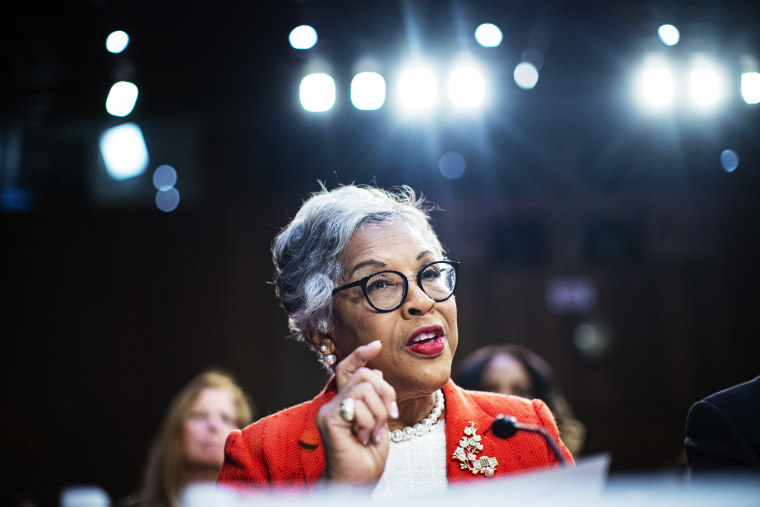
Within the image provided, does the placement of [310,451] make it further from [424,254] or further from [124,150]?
[124,150]

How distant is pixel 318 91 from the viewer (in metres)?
4.63

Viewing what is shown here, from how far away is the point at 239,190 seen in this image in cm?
637

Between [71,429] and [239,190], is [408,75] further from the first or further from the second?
[71,429]

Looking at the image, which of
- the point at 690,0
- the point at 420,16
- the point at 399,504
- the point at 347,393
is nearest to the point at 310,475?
the point at 347,393

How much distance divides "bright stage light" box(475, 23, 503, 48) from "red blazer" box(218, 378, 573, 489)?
3311 millimetres

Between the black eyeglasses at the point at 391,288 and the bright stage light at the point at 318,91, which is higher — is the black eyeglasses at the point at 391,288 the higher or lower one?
the lower one

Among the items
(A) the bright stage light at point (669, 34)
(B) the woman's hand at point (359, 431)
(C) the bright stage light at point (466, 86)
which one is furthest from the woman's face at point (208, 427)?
(A) the bright stage light at point (669, 34)

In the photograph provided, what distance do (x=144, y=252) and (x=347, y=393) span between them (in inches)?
215

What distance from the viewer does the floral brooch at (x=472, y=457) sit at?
4.59 ft

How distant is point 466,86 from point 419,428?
3.58 meters

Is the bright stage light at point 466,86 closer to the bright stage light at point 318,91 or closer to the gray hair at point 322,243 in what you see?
the bright stage light at point 318,91

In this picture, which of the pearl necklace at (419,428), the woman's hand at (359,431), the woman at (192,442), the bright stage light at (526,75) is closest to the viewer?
the woman's hand at (359,431)

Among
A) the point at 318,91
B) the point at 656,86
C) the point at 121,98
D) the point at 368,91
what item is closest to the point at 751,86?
the point at 656,86

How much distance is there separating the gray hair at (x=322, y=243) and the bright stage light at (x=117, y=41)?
3.27 metres
